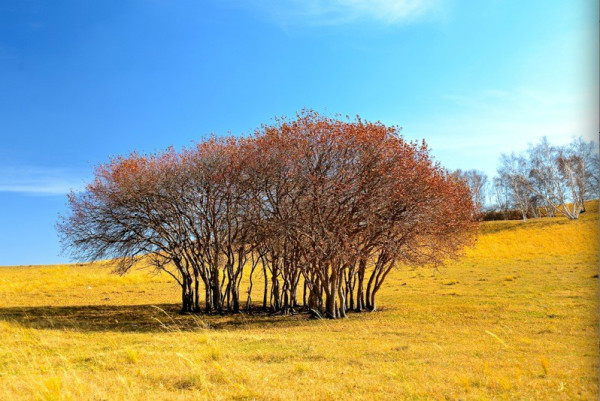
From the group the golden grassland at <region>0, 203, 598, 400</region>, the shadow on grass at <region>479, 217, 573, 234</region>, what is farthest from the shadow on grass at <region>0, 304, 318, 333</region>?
the shadow on grass at <region>479, 217, 573, 234</region>

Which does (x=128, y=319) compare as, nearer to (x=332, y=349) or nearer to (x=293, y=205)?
(x=293, y=205)

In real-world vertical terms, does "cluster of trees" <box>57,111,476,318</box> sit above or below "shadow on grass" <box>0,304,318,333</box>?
above

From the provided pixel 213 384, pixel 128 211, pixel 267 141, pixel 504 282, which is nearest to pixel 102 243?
pixel 128 211

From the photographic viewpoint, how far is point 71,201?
2355 centimetres

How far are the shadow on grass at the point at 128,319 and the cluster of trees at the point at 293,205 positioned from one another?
5.65 feet

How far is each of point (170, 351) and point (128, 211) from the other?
12.3 metres

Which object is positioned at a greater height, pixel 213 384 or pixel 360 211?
pixel 360 211

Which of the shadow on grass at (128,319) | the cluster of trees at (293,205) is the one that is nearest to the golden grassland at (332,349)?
the shadow on grass at (128,319)

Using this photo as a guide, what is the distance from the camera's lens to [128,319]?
21.8 metres

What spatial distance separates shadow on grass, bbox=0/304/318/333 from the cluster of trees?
172 cm

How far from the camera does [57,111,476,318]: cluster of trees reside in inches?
712

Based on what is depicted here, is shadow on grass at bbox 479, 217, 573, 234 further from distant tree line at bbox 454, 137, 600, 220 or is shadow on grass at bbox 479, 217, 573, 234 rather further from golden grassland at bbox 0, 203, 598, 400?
golden grassland at bbox 0, 203, 598, 400

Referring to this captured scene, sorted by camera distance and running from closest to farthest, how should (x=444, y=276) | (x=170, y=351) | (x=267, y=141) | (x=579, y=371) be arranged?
1. (x=579, y=371)
2. (x=170, y=351)
3. (x=267, y=141)
4. (x=444, y=276)

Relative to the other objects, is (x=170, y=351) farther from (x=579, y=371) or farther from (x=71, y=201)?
(x=71, y=201)
